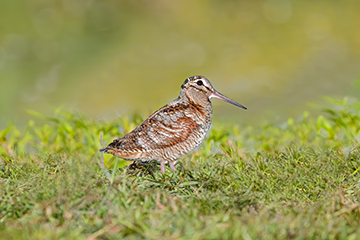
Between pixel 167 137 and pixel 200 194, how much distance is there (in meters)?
1.15

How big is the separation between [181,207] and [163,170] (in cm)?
127

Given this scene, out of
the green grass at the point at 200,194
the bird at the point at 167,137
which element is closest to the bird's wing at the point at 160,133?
the bird at the point at 167,137

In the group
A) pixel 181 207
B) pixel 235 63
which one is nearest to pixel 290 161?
pixel 181 207

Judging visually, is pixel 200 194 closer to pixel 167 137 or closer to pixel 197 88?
pixel 167 137

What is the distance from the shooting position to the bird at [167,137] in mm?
4773

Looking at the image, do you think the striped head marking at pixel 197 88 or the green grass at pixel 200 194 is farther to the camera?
the striped head marking at pixel 197 88

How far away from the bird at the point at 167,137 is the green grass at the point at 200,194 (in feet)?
0.69

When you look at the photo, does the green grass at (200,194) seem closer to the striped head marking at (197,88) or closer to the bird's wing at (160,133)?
the bird's wing at (160,133)

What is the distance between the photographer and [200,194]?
12.6ft

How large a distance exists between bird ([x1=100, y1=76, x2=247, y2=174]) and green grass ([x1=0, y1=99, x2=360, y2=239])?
21 centimetres

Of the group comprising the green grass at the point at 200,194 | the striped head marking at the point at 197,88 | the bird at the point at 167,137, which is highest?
the striped head marking at the point at 197,88

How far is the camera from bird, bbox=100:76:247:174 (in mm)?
4773

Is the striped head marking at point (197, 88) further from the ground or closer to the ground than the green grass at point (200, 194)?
further from the ground

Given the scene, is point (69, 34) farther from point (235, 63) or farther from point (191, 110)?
point (191, 110)
